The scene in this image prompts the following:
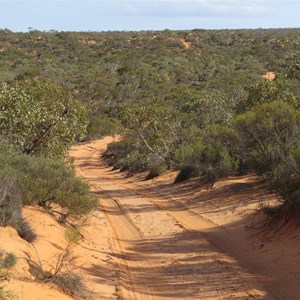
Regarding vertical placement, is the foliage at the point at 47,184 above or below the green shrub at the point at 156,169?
above

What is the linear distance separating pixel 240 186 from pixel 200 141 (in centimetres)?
846

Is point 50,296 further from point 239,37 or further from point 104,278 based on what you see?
point 239,37

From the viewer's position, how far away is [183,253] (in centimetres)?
1345

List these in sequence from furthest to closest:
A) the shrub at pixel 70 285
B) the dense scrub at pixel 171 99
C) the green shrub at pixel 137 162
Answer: the green shrub at pixel 137 162
the dense scrub at pixel 171 99
the shrub at pixel 70 285

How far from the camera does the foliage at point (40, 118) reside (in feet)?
51.0

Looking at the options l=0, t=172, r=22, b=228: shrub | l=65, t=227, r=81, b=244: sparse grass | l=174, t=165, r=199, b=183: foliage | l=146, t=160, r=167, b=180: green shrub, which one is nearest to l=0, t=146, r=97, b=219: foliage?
l=65, t=227, r=81, b=244: sparse grass

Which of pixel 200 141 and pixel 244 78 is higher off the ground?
pixel 244 78

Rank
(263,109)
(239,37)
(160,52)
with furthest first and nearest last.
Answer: (239,37), (160,52), (263,109)

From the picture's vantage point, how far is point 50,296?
8992mm

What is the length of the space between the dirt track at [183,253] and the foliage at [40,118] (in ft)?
11.1

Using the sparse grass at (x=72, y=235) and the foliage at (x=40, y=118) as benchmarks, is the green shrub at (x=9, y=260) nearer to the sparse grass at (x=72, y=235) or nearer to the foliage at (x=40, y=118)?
the sparse grass at (x=72, y=235)

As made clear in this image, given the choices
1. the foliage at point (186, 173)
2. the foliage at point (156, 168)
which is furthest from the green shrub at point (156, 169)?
the foliage at point (186, 173)

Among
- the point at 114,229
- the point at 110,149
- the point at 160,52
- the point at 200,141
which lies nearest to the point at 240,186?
the point at 114,229

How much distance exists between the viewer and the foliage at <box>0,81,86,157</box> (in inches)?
612
